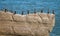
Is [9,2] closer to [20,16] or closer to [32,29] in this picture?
[20,16]

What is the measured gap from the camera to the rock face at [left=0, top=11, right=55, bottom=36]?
285cm

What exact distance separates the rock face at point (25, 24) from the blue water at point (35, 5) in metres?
0.18

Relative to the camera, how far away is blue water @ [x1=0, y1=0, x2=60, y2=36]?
2.99 metres

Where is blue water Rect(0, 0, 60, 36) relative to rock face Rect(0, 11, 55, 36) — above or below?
above

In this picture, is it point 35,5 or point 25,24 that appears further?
point 35,5

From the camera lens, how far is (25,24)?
2.89 m

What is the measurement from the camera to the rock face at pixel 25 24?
285cm

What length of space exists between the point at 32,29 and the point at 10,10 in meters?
0.61

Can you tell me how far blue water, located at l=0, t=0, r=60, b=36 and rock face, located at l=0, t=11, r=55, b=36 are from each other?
0.18 meters

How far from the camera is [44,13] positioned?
2.98m

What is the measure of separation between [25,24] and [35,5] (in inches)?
18.9

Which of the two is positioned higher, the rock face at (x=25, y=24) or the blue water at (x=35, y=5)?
the blue water at (x=35, y=5)

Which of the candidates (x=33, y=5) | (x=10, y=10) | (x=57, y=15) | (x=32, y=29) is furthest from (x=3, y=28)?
(x=57, y=15)

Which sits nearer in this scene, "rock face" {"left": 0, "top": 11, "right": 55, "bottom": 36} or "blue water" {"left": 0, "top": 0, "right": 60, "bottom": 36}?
"rock face" {"left": 0, "top": 11, "right": 55, "bottom": 36}
